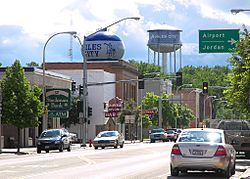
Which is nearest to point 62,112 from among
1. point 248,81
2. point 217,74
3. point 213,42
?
point 213,42

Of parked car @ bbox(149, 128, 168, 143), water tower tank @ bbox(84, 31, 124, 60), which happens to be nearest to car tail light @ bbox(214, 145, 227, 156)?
parked car @ bbox(149, 128, 168, 143)

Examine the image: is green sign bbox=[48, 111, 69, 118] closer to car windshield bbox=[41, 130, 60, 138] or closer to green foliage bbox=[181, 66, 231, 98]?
car windshield bbox=[41, 130, 60, 138]

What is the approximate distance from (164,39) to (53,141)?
314 ft

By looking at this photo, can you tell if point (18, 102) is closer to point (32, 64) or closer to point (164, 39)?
point (164, 39)

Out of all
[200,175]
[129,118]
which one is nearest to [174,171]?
[200,175]

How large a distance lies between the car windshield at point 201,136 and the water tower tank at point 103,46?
7162cm

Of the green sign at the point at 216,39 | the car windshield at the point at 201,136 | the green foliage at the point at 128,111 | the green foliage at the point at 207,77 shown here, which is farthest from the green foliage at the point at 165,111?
the car windshield at the point at 201,136

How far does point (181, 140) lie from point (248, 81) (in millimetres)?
8022

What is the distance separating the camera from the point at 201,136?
22.6m

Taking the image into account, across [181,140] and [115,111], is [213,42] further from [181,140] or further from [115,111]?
[115,111]

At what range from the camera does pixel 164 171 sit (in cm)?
2558

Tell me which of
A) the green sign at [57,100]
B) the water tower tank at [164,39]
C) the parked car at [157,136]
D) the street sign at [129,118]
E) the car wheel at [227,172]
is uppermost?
the water tower tank at [164,39]

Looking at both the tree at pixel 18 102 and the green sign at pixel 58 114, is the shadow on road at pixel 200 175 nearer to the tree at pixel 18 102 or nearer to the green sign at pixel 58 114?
the tree at pixel 18 102

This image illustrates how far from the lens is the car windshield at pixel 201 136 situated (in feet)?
73.4
